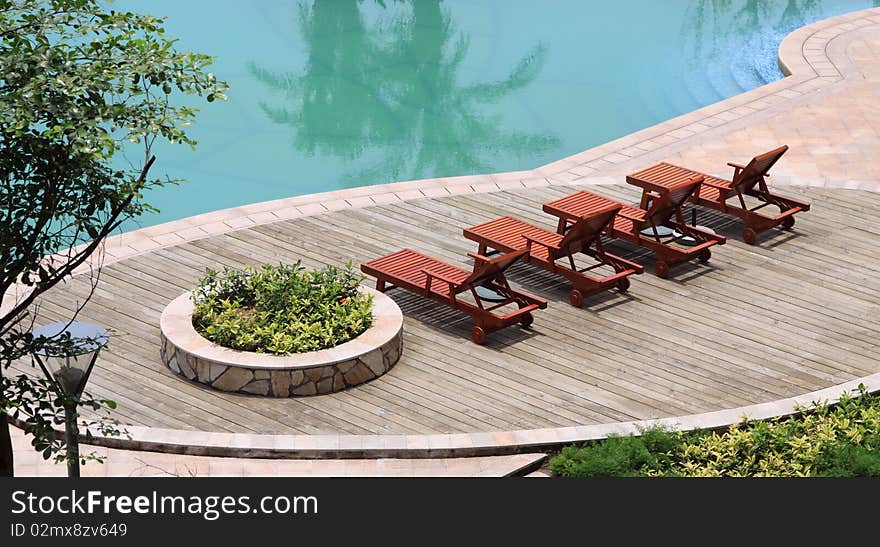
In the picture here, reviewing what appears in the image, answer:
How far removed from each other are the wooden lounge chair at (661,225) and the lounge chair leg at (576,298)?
3.43 feet

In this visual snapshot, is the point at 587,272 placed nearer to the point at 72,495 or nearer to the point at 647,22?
the point at 72,495

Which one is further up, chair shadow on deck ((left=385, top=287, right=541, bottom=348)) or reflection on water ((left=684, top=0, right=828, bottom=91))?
reflection on water ((left=684, top=0, right=828, bottom=91))

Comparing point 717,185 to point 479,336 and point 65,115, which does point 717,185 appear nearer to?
point 479,336

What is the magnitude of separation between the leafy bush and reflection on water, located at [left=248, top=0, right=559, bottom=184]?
20.9 feet

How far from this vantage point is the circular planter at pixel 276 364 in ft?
33.7

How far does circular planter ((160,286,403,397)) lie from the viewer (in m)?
10.3

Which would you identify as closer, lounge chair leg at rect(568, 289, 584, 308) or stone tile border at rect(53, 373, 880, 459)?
stone tile border at rect(53, 373, 880, 459)

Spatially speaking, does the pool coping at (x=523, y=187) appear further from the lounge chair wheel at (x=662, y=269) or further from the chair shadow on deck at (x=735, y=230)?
the lounge chair wheel at (x=662, y=269)

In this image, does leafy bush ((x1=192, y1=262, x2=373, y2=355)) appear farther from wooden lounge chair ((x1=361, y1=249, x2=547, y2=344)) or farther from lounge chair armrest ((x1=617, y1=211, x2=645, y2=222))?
lounge chair armrest ((x1=617, y1=211, x2=645, y2=222))

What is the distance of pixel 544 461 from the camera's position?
962 cm

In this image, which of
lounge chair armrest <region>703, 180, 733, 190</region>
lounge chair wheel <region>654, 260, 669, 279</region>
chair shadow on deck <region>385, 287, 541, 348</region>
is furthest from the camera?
lounge chair armrest <region>703, 180, 733, 190</region>

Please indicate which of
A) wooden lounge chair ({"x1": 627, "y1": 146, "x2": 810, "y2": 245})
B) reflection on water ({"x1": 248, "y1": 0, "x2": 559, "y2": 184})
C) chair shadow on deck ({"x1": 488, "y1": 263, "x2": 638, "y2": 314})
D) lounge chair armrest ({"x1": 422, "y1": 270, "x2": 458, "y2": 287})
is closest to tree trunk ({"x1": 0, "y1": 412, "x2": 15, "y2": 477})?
lounge chair armrest ({"x1": 422, "y1": 270, "x2": 458, "y2": 287})

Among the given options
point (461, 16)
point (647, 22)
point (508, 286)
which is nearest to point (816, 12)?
point (647, 22)

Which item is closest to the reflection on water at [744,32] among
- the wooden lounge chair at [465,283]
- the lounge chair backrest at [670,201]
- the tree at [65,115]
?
the lounge chair backrest at [670,201]
